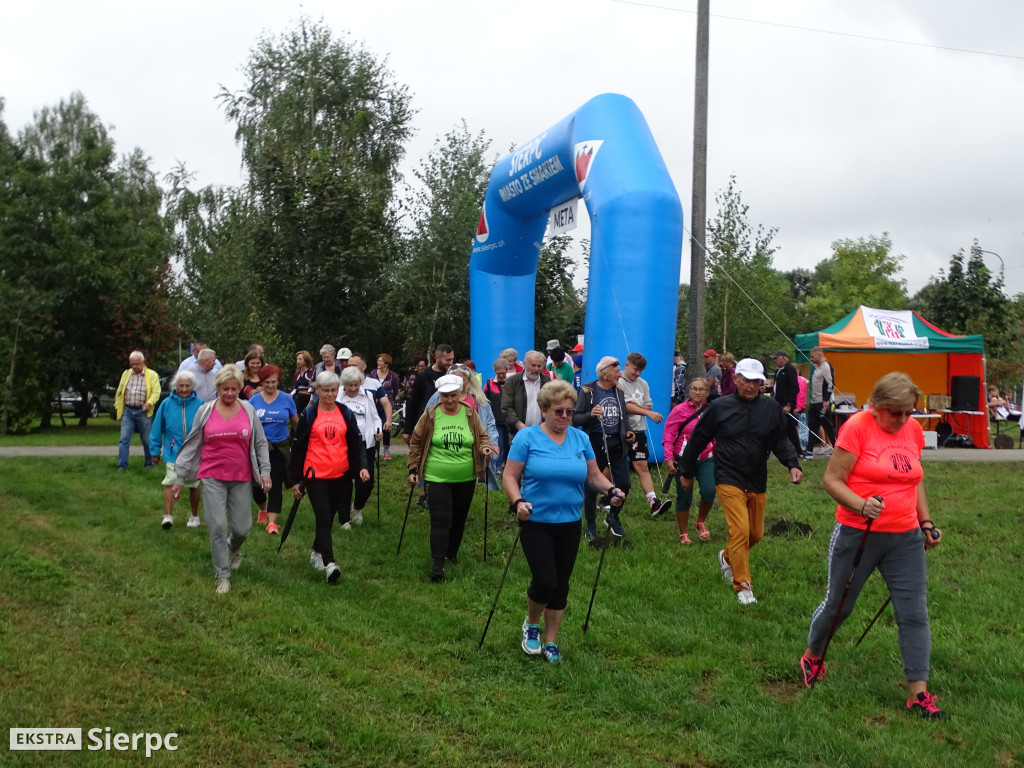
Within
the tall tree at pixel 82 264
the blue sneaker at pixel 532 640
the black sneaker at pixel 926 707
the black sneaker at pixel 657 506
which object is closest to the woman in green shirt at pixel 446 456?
the blue sneaker at pixel 532 640

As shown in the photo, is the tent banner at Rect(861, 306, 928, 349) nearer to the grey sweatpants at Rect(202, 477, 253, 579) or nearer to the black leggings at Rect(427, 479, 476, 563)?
the black leggings at Rect(427, 479, 476, 563)

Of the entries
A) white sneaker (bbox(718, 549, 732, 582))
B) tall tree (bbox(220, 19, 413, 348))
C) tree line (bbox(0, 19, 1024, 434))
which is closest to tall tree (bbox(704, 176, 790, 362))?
tree line (bbox(0, 19, 1024, 434))

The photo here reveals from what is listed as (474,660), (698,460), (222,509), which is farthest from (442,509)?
(698,460)

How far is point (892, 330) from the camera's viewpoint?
58.4 feet

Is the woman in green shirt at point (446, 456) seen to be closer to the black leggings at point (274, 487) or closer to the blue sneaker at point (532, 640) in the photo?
the blue sneaker at point (532, 640)

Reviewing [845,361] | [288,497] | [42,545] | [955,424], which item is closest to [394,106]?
[845,361]

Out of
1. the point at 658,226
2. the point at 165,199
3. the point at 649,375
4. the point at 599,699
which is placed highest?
the point at 165,199

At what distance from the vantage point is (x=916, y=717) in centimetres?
520

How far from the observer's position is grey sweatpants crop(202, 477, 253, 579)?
764 centimetres

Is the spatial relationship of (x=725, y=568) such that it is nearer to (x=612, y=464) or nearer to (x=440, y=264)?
(x=612, y=464)

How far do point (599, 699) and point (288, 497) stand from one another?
7396 mm

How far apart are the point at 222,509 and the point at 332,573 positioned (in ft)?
3.35

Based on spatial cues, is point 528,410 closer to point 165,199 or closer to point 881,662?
point 881,662

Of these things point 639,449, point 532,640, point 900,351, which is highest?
point 900,351
